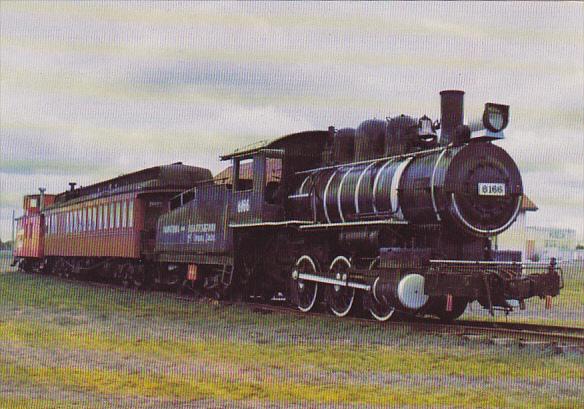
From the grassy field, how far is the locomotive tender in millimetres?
1001

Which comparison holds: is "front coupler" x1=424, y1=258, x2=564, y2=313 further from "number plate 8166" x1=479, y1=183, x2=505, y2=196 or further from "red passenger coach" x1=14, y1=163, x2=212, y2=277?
"red passenger coach" x1=14, y1=163, x2=212, y2=277

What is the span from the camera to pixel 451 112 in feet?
45.8

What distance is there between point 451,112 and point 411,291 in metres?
3.46

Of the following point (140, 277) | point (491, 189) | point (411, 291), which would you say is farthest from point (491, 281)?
point (140, 277)

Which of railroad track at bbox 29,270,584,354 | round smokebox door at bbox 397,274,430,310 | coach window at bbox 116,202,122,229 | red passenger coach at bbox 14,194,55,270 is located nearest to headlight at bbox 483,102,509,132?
round smokebox door at bbox 397,274,430,310

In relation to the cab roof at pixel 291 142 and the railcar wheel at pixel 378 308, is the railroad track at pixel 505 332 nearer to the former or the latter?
the railcar wheel at pixel 378 308

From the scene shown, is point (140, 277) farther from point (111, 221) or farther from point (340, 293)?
point (340, 293)

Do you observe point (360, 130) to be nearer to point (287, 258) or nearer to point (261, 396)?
point (287, 258)

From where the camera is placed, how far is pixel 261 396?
8.11 meters

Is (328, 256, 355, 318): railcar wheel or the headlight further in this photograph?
(328, 256, 355, 318): railcar wheel

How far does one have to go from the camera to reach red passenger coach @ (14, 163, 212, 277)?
23859 mm

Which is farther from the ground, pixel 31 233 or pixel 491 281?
pixel 31 233

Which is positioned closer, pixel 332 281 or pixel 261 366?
pixel 261 366

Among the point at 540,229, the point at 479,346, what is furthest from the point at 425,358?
the point at 540,229
